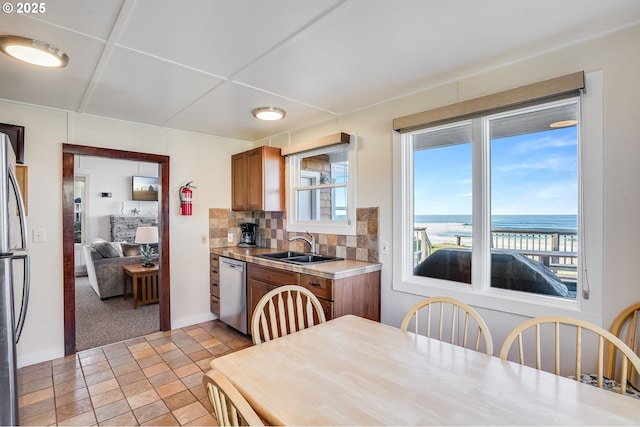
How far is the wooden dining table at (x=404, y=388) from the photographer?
3.00ft

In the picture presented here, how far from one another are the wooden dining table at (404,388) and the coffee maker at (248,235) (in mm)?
2755

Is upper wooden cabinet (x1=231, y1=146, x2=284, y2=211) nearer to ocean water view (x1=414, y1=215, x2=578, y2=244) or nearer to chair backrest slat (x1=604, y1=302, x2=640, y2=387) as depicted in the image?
ocean water view (x1=414, y1=215, x2=578, y2=244)

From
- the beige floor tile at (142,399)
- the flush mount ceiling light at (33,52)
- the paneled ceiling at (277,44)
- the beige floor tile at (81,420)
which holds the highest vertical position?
the paneled ceiling at (277,44)

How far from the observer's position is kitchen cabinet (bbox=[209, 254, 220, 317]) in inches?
146

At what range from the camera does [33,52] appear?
180cm

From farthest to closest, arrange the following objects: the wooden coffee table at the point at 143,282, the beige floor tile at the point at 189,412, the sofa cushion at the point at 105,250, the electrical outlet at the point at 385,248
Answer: the sofa cushion at the point at 105,250 < the wooden coffee table at the point at 143,282 < the electrical outlet at the point at 385,248 < the beige floor tile at the point at 189,412

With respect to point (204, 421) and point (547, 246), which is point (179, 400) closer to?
point (204, 421)

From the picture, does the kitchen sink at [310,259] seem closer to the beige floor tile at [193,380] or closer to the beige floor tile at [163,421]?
the beige floor tile at [193,380]

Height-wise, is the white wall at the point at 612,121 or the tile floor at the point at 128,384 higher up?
the white wall at the point at 612,121

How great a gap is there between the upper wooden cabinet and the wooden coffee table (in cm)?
177

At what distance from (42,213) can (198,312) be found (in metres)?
1.86

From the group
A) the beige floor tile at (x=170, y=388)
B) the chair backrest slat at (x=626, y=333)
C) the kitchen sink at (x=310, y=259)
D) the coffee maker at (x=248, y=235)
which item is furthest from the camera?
the coffee maker at (x=248, y=235)

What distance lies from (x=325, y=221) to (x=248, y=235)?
1.29m

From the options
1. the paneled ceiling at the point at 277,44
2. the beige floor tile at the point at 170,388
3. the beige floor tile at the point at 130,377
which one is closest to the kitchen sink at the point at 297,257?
the beige floor tile at the point at 170,388
